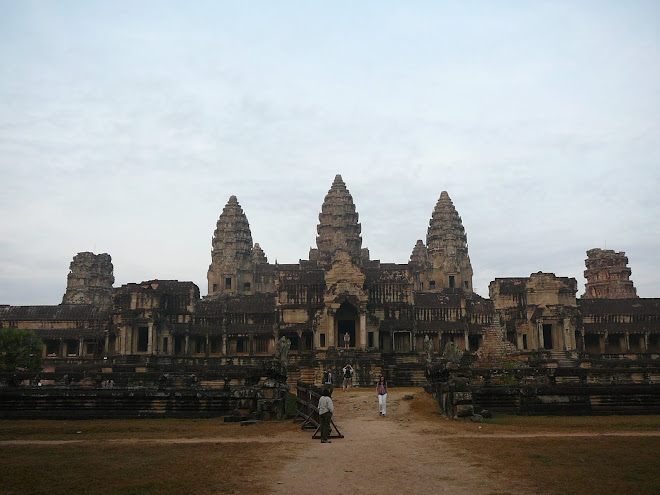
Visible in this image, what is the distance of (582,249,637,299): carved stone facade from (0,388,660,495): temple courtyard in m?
65.9

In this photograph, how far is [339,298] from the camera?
51.6 m

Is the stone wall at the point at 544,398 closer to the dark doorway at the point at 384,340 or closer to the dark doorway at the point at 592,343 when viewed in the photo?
the dark doorway at the point at 384,340

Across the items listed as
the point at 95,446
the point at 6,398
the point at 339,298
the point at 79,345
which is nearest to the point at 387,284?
the point at 339,298

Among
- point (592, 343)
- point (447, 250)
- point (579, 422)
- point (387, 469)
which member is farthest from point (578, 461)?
point (447, 250)

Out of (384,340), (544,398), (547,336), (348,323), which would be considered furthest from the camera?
(547,336)

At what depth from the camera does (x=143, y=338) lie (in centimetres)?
5938

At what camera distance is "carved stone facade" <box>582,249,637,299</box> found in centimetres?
8131

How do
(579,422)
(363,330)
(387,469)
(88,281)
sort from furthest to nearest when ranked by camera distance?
(88,281) → (363,330) → (579,422) → (387,469)

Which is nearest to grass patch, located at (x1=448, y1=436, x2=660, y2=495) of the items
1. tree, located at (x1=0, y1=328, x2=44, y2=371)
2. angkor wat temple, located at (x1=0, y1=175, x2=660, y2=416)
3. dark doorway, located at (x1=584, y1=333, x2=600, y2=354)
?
angkor wat temple, located at (x1=0, y1=175, x2=660, y2=416)

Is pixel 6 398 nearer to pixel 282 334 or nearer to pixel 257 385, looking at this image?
pixel 257 385

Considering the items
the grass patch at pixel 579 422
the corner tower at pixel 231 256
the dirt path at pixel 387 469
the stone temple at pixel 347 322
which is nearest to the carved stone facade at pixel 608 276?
the stone temple at pixel 347 322

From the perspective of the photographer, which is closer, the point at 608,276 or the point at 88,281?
the point at 608,276

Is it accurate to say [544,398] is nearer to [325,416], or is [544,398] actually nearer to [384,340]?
[325,416]

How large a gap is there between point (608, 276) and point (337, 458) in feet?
255
